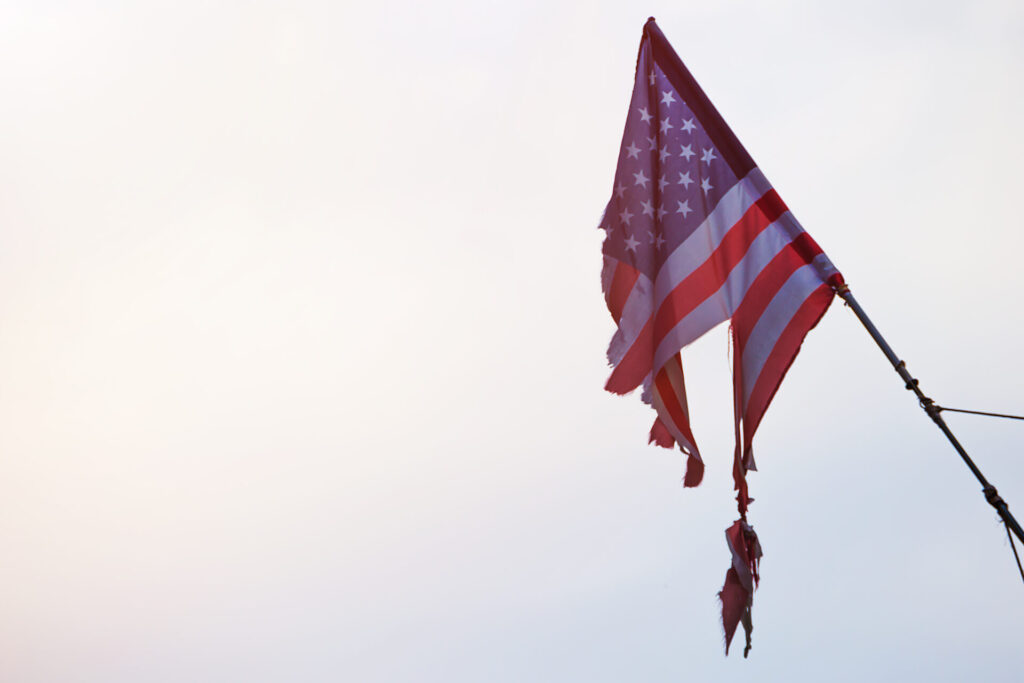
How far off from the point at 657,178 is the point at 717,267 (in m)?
1.56

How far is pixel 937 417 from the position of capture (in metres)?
12.0

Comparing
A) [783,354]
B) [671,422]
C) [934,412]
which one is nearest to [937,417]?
[934,412]

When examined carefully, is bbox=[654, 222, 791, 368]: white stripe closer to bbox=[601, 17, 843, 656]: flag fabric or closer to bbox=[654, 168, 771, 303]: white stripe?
bbox=[601, 17, 843, 656]: flag fabric

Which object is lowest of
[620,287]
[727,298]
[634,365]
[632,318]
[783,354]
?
[783,354]

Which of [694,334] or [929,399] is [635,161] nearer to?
[694,334]

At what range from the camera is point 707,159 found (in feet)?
50.2

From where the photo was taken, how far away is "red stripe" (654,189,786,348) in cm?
1461

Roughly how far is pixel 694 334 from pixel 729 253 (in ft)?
3.56

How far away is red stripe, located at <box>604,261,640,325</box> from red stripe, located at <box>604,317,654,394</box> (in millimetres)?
463

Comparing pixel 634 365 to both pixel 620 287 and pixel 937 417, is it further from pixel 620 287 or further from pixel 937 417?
pixel 937 417

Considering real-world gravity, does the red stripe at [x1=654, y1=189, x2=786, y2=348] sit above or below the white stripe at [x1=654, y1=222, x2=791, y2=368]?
above

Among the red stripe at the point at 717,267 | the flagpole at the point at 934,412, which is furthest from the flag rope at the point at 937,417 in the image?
the red stripe at the point at 717,267

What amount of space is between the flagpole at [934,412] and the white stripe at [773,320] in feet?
1.68

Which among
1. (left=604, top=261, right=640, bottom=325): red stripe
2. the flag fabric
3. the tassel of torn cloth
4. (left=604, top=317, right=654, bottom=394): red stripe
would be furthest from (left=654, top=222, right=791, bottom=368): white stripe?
the tassel of torn cloth
